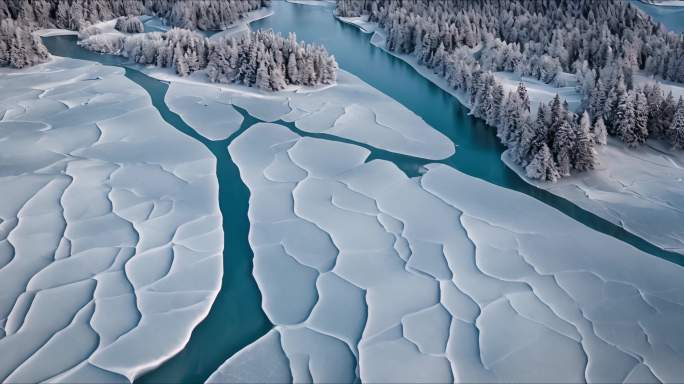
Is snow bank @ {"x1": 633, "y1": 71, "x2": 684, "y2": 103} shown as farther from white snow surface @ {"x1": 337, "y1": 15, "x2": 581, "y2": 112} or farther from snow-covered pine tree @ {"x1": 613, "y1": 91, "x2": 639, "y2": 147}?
snow-covered pine tree @ {"x1": 613, "y1": 91, "x2": 639, "y2": 147}

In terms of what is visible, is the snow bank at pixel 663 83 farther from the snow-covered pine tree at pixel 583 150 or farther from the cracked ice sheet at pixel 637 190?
the snow-covered pine tree at pixel 583 150

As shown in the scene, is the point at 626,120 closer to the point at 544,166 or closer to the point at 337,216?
the point at 544,166

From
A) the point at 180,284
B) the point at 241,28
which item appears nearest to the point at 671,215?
Result: the point at 180,284

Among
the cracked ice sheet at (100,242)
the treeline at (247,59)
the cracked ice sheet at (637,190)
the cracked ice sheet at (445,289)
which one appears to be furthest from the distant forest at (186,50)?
the cracked ice sheet at (637,190)

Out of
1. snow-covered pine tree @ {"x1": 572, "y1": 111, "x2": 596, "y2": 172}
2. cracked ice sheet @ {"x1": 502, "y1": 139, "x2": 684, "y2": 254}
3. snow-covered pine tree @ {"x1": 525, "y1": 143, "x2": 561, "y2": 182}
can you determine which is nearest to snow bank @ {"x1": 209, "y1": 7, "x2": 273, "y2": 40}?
snow-covered pine tree @ {"x1": 525, "y1": 143, "x2": 561, "y2": 182}

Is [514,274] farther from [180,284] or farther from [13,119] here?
[13,119]

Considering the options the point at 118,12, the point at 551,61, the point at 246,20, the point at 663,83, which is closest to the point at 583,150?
the point at 551,61
